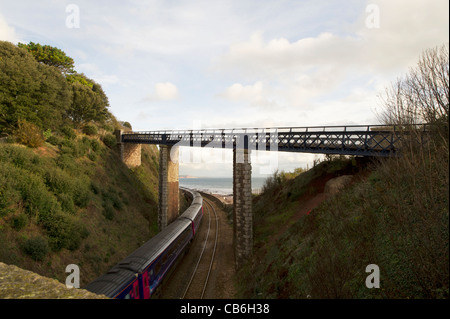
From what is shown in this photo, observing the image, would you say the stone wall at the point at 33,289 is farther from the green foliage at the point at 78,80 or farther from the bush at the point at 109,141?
the green foliage at the point at 78,80

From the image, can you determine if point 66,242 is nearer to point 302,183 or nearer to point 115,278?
point 115,278

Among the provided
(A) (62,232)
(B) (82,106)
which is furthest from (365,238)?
(B) (82,106)

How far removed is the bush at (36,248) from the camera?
1378 cm

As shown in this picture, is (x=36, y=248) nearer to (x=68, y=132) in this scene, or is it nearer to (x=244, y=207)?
(x=244, y=207)

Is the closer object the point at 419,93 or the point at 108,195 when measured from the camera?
the point at 419,93

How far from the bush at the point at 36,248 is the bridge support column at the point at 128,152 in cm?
2224

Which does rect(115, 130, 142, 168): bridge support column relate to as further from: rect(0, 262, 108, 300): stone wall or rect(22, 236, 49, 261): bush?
rect(0, 262, 108, 300): stone wall

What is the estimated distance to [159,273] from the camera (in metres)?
14.4

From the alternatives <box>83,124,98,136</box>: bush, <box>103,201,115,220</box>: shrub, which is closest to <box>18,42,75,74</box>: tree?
<box>83,124,98,136</box>: bush

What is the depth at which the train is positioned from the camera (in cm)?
1006

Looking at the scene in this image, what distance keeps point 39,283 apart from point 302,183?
2308cm

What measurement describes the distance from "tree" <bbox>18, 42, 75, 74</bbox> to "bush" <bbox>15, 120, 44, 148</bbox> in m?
29.3
